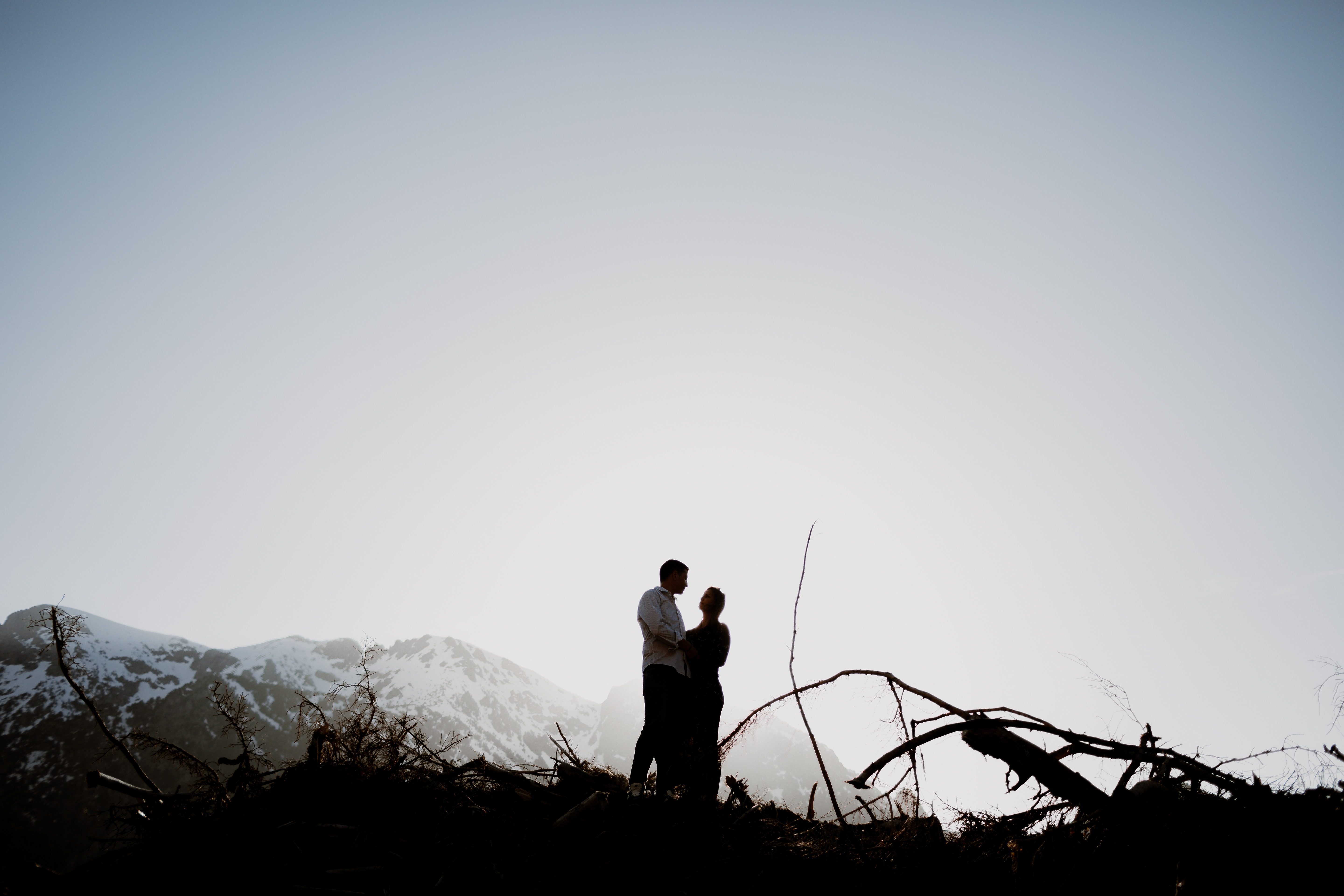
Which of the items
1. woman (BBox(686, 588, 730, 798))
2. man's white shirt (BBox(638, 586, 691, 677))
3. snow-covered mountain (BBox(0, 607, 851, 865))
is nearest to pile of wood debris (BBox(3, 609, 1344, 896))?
snow-covered mountain (BBox(0, 607, 851, 865))

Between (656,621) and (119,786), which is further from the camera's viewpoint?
(656,621)

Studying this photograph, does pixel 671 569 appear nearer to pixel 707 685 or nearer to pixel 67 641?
pixel 707 685

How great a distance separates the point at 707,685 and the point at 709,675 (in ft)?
0.34

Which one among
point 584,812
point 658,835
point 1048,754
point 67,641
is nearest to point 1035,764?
point 1048,754

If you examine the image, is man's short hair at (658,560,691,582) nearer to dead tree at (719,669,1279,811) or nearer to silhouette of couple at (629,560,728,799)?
silhouette of couple at (629,560,728,799)

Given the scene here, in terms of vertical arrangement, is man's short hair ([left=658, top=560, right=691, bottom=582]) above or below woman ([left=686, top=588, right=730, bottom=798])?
above

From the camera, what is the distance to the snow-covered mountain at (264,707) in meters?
48.7

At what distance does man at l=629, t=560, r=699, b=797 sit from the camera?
4805 millimetres

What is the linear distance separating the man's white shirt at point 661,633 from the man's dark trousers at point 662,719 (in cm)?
7

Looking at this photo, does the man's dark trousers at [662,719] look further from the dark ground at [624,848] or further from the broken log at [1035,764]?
the broken log at [1035,764]

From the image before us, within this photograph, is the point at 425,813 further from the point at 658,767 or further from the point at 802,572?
the point at 802,572

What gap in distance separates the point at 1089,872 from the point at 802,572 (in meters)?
2.06

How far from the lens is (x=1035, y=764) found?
3053 millimetres

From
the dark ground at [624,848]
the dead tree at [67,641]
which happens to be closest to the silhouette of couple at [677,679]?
the dark ground at [624,848]
